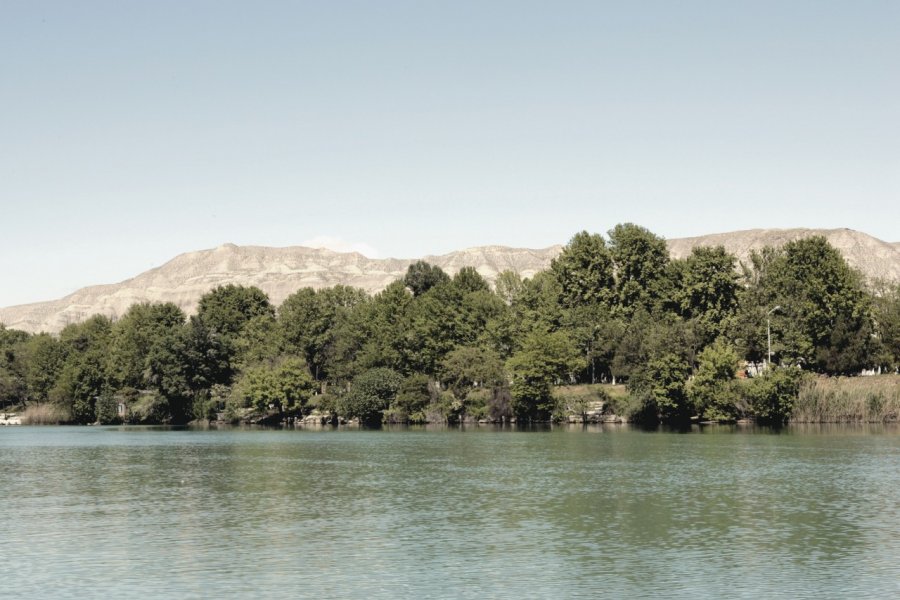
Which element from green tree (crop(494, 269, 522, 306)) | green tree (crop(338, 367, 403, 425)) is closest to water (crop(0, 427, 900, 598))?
green tree (crop(338, 367, 403, 425))

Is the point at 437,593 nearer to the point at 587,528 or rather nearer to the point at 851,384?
the point at 587,528

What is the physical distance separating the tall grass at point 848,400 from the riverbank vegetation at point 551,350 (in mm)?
191

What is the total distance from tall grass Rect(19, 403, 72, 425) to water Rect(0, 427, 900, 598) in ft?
318

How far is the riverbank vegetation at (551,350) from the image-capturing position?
366ft

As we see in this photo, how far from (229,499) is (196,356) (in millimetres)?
101248

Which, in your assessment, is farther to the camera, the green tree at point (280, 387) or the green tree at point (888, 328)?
the green tree at point (280, 387)

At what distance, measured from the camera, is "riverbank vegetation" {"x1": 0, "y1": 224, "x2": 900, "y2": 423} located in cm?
11144

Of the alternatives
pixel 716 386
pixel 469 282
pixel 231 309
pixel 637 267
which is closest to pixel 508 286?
pixel 469 282

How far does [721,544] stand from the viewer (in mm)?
34000

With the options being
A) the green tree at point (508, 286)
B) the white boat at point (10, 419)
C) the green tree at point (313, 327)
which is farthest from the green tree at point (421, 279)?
the white boat at point (10, 419)

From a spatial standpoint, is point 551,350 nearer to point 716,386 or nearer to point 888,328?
point 716,386

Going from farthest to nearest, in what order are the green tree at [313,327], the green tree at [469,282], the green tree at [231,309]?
the green tree at [231,309], the green tree at [313,327], the green tree at [469,282]

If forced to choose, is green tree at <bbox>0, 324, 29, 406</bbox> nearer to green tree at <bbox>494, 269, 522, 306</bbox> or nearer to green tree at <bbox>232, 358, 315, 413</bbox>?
green tree at <bbox>232, 358, 315, 413</bbox>

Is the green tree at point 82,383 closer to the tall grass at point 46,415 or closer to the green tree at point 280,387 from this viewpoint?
the tall grass at point 46,415
